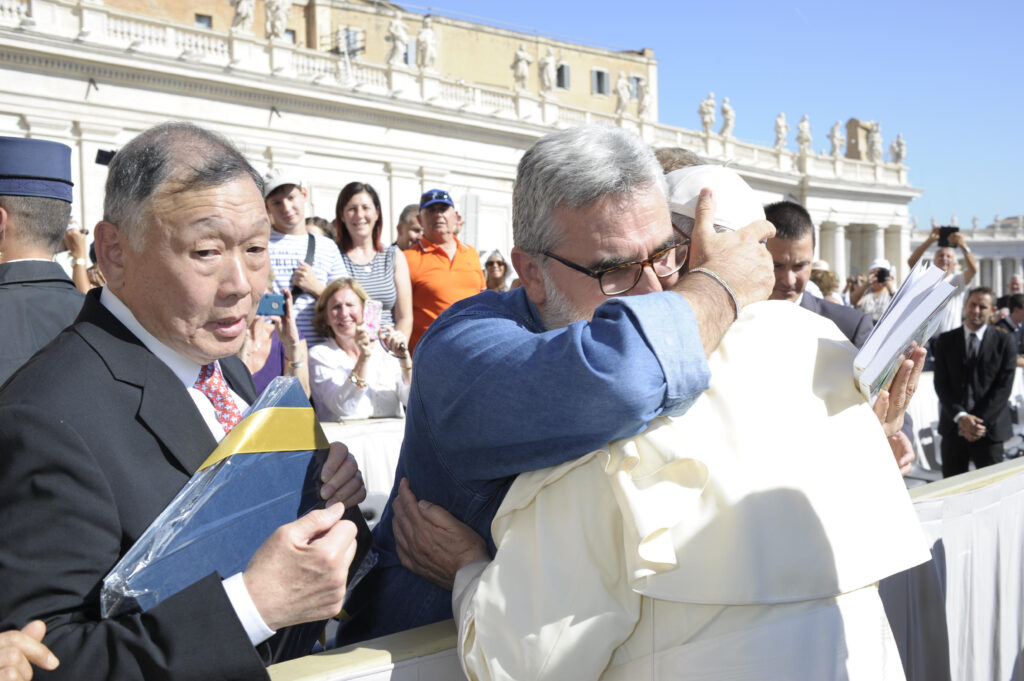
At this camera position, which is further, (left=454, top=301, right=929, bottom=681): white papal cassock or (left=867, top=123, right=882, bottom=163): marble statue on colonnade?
(left=867, top=123, right=882, bottom=163): marble statue on colonnade

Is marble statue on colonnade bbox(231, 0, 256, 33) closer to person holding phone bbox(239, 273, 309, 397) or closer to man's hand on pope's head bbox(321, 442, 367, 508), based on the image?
person holding phone bbox(239, 273, 309, 397)

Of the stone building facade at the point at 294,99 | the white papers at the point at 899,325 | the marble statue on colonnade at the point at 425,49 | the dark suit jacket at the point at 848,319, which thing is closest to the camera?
the white papers at the point at 899,325

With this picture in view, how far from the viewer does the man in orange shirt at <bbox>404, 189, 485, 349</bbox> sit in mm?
7441

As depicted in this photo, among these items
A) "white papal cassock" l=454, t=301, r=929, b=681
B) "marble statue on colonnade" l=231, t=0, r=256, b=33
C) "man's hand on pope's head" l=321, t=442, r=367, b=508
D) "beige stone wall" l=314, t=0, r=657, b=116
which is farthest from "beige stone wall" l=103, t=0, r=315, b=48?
"white papal cassock" l=454, t=301, r=929, b=681

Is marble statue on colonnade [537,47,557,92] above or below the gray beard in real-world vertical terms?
above

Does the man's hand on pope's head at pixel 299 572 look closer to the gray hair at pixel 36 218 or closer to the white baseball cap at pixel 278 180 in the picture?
the gray hair at pixel 36 218

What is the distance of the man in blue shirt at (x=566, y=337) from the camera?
5.36 feet

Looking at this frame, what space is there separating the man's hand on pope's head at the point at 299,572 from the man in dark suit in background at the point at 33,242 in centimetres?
183

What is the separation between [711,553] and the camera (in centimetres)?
164

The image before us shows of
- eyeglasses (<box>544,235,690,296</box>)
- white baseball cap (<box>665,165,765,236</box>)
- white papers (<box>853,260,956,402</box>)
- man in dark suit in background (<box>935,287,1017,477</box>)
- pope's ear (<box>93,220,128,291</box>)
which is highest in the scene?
white baseball cap (<box>665,165,765,236</box>)

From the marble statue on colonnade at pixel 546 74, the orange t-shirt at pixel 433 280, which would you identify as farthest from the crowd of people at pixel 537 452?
the marble statue on colonnade at pixel 546 74

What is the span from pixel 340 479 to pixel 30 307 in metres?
1.81

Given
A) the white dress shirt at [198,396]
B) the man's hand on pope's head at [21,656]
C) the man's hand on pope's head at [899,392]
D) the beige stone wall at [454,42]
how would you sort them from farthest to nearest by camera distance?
the beige stone wall at [454,42], the man's hand on pope's head at [899,392], the white dress shirt at [198,396], the man's hand on pope's head at [21,656]

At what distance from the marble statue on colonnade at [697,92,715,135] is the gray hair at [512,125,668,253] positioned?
43139 millimetres
